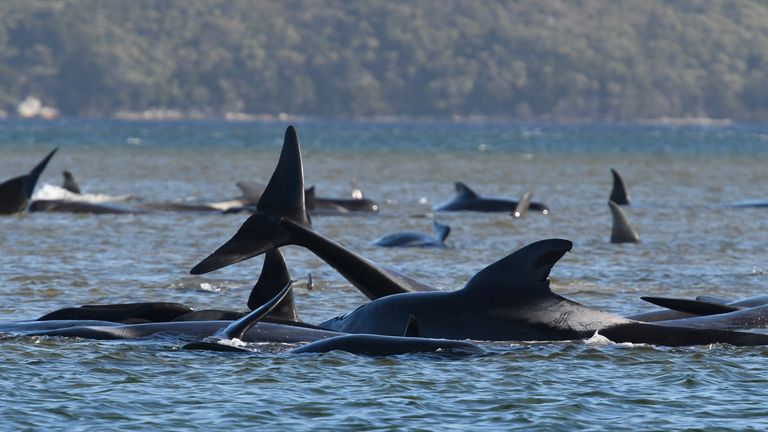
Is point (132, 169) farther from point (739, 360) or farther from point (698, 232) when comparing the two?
point (739, 360)

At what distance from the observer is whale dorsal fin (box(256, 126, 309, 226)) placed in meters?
17.1

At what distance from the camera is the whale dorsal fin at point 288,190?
17.1m

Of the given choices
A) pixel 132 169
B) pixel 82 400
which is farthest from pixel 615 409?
pixel 132 169

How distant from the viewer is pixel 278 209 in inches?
674

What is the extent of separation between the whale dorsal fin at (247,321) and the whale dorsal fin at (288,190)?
172 cm

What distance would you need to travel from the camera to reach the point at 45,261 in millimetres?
24656

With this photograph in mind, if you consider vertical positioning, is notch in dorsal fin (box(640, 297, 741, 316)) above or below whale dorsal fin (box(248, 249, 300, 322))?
below

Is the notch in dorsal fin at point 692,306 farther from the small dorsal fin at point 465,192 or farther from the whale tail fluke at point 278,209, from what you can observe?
the small dorsal fin at point 465,192

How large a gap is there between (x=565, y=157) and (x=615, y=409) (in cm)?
8997

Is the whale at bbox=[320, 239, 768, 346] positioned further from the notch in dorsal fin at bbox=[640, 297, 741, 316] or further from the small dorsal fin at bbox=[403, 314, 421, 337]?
the notch in dorsal fin at bbox=[640, 297, 741, 316]

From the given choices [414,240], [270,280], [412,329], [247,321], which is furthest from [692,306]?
[414,240]

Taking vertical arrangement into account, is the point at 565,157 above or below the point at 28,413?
above

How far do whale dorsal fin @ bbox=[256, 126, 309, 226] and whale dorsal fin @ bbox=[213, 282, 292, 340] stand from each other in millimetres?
1716

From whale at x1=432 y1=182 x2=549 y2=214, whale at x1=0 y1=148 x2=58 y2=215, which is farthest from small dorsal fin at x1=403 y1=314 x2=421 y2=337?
whale at x1=432 y1=182 x2=549 y2=214
